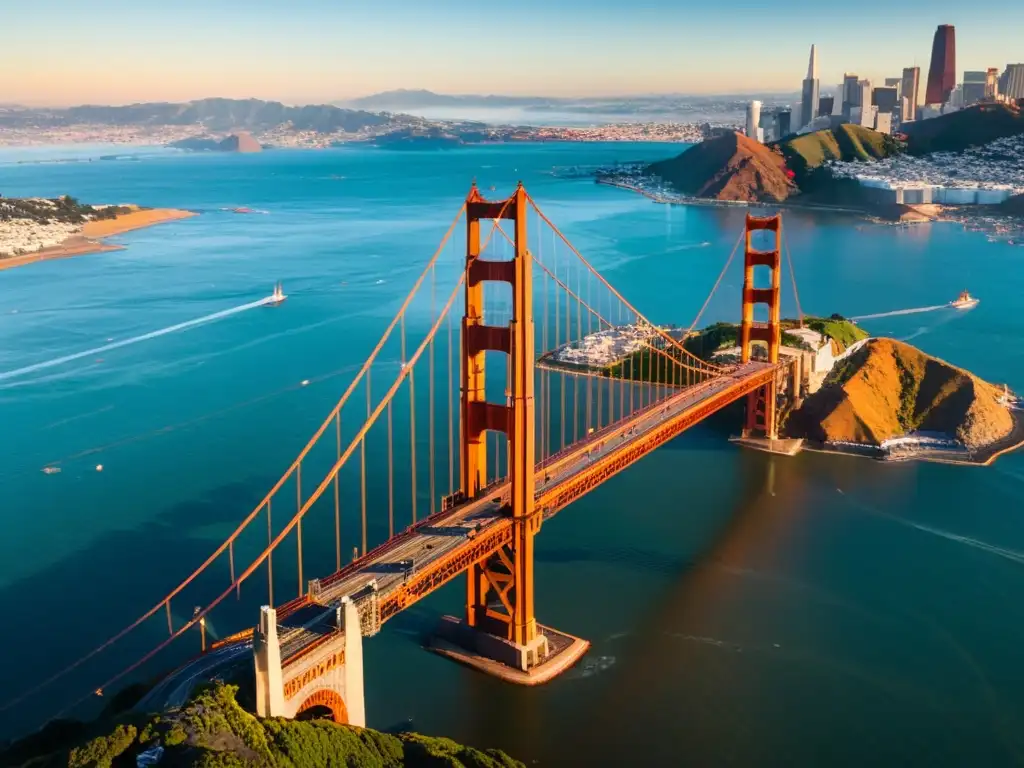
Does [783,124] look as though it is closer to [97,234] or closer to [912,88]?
[912,88]

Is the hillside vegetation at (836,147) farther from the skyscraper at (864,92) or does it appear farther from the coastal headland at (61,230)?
the coastal headland at (61,230)

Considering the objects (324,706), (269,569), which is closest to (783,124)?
(269,569)

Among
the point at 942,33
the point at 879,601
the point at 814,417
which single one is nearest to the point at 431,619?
the point at 879,601

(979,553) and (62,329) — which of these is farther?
(62,329)

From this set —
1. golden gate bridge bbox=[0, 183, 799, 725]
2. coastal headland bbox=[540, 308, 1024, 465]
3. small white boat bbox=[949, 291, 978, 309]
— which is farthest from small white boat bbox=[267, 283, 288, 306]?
small white boat bbox=[949, 291, 978, 309]

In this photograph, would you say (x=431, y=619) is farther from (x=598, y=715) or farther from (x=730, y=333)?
(x=730, y=333)

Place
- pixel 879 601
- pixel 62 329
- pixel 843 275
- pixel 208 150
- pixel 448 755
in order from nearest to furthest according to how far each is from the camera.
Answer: pixel 448 755 → pixel 879 601 → pixel 62 329 → pixel 843 275 → pixel 208 150

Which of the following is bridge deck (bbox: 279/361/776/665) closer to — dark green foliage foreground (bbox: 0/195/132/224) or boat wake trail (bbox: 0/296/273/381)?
boat wake trail (bbox: 0/296/273/381)
